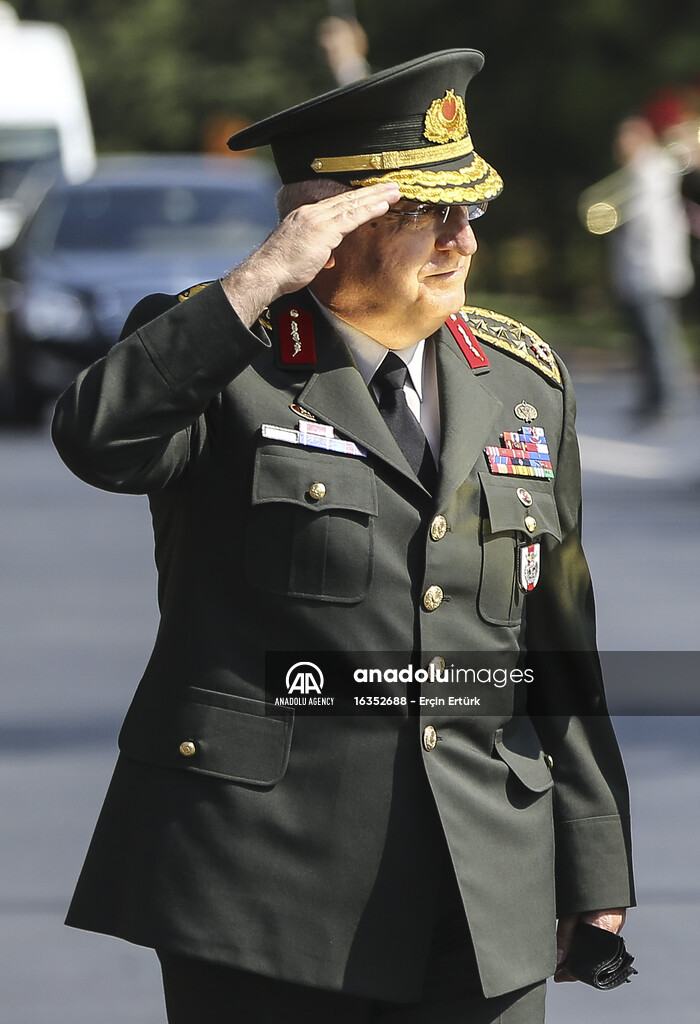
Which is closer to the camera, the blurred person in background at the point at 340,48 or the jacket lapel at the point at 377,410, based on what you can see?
the jacket lapel at the point at 377,410

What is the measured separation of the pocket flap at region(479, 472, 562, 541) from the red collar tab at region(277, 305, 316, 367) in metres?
0.28

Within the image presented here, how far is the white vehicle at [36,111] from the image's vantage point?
21891 millimetres

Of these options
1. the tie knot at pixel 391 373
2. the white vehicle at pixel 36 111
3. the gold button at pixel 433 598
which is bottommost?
the gold button at pixel 433 598

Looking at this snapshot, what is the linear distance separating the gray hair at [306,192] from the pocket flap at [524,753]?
730 mm

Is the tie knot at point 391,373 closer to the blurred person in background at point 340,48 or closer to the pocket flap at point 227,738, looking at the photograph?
the pocket flap at point 227,738

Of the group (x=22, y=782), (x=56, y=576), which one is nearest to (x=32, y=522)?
(x=56, y=576)

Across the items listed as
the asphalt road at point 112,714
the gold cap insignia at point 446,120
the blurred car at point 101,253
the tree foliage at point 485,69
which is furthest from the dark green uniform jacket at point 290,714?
the tree foliage at point 485,69

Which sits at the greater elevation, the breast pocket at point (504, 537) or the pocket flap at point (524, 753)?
Result: the breast pocket at point (504, 537)

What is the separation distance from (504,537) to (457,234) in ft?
1.31

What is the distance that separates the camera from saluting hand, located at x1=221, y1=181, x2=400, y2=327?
2754mm

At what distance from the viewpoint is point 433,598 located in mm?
2875

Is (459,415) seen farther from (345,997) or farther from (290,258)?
(345,997)

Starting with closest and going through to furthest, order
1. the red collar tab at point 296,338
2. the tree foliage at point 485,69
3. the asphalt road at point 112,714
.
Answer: the red collar tab at point 296,338
the asphalt road at point 112,714
the tree foliage at point 485,69
